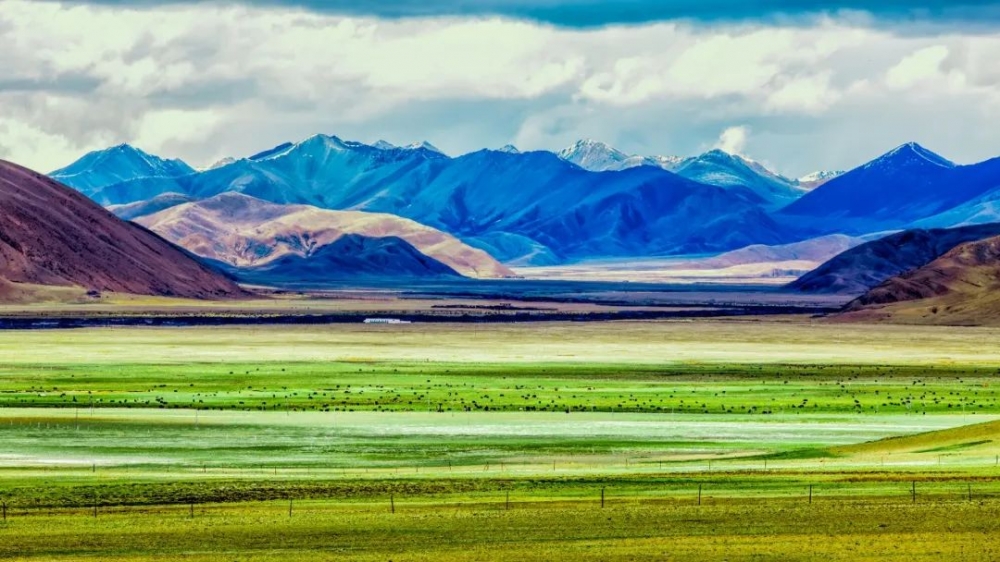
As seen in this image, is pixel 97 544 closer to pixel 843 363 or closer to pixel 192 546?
pixel 192 546

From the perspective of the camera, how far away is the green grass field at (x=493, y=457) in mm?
44312

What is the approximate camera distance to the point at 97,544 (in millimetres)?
43812

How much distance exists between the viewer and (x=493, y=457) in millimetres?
65188

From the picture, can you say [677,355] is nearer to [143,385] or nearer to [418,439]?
[143,385]

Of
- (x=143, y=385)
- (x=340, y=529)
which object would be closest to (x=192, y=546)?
(x=340, y=529)

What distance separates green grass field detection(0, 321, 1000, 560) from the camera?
44312mm

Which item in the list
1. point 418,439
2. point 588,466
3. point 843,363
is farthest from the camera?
point 843,363

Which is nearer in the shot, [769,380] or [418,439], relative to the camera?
[418,439]

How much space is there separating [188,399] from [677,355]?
55.4 meters

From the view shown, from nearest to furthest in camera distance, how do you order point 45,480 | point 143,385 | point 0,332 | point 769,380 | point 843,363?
point 45,480, point 143,385, point 769,380, point 843,363, point 0,332

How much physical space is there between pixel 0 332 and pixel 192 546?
12628 cm

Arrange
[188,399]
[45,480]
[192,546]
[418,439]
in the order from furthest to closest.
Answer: [188,399]
[418,439]
[45,480]
[192,546]

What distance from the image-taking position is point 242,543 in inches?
1729

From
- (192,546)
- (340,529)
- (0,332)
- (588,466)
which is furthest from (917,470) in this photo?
(0,332)
